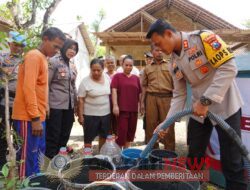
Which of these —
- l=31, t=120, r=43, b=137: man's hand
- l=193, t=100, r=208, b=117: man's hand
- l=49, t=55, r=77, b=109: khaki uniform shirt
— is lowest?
A: l=31, t=120, r=43, b=137: man's hand

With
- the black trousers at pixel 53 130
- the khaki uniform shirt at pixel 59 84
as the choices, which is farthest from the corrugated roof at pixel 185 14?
the black trousers at pixel 53 130

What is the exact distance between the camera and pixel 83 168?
1.94 meters

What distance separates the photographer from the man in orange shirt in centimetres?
243

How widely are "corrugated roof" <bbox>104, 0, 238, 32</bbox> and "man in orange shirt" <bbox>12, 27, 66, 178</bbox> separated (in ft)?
25.7

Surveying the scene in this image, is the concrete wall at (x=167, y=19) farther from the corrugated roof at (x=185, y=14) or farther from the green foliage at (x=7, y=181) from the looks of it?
the green foliage at (x=7, y=181)

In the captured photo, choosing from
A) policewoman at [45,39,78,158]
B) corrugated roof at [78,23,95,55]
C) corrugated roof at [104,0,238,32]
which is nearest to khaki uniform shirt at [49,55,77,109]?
policewoman at [45,39,78,158]

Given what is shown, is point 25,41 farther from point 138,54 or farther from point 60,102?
point 138,54

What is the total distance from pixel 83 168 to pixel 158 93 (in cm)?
239

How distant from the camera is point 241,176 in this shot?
7.41 ft

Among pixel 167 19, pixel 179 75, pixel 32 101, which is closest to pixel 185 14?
pixel 167 19

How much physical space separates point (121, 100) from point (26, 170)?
1973 millimetres

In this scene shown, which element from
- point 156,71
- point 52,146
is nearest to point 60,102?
point 52,146

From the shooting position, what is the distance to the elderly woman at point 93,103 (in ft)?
12.7

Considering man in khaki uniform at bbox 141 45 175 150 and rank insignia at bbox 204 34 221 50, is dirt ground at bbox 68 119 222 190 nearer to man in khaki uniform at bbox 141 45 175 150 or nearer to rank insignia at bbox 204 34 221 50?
man in khaki uniform at bbox 141 45 175 150
